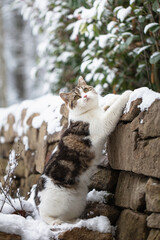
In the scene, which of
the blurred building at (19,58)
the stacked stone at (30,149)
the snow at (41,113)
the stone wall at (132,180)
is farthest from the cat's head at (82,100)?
the blurred building at (19,58)

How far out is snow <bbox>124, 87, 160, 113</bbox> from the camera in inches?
102

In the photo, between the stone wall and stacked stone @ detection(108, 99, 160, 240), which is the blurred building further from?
stacked stone @ detection(108, 99, 160, 240)

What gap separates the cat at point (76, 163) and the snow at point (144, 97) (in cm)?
8

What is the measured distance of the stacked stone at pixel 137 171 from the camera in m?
2.50

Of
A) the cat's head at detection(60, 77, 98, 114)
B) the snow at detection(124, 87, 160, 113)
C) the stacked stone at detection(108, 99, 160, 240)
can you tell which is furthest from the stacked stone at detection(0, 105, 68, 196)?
the snow at detection(124, 87, 160, 113)

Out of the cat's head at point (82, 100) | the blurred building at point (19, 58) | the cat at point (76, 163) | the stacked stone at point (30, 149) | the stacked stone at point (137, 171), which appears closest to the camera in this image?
the stacked stone at point (137, 171)

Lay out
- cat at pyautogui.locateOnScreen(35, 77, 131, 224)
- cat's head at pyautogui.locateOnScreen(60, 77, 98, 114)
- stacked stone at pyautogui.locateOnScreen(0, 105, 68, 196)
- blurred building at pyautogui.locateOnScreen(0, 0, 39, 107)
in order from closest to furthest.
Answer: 1. cat at pyautogui.locateOnScreen(35, 77, 131, 224)
2. cat's head at pyautogui.locateOnScreen(60, 77, 98, 114)
3. stacked stone at pyautogui.locateOnScreen(0, 105, 68, 196)
4. blurred building at pyautogui.locateOnScreen(0, 0, 39, 107)

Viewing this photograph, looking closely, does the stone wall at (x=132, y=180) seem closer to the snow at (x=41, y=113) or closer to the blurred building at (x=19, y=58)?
the snow at (x=41, y=113)

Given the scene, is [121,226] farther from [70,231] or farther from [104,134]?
[104,134]

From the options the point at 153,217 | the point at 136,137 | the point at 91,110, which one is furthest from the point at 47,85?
the point at 153,217

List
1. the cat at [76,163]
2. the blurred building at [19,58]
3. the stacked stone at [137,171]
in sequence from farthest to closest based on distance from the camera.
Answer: the blurred building at [19,58]
the cat at [76,163]
the stacked stone at [137,171]

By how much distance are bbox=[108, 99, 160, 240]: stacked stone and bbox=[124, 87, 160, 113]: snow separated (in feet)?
0.14

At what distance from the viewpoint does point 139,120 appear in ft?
8.77

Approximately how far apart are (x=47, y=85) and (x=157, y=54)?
123 inches
